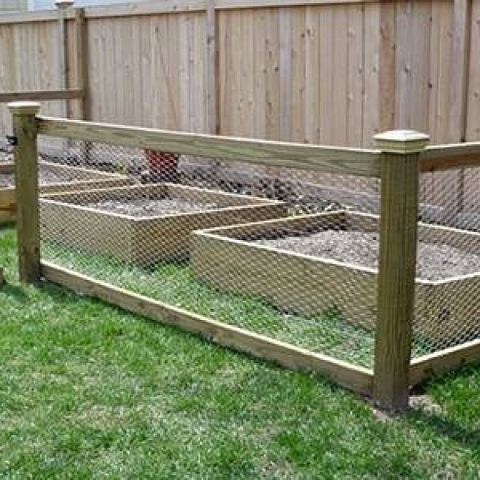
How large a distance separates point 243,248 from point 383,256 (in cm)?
158

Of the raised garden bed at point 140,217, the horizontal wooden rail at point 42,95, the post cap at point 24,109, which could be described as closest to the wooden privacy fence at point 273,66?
the horizontal wooden rail at point 42,95

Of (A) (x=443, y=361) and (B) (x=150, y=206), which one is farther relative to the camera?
(B) (x=150, y=206)

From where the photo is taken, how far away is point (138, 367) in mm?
4152

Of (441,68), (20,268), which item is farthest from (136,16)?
(20,268)

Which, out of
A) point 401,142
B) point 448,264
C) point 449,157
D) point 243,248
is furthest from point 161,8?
point 401,142

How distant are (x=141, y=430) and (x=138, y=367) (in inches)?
25.9

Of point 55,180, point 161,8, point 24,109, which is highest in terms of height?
point 161,8

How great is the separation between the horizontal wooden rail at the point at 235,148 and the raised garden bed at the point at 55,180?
188 cm

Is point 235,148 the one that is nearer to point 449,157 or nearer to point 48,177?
point 449,157

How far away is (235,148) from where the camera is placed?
432 centimetres

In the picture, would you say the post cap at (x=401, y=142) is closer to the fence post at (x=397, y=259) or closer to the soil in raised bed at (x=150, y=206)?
the fence post at (x=397, y=259)

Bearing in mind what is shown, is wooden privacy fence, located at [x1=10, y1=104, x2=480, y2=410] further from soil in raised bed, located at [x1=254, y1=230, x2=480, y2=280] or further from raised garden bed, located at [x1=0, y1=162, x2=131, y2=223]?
raised garden bed, located at [x1=0, y1=162, x2=131, y2=223]

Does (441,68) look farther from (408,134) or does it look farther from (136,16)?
(136,16)

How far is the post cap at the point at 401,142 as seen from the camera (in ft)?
11.5
